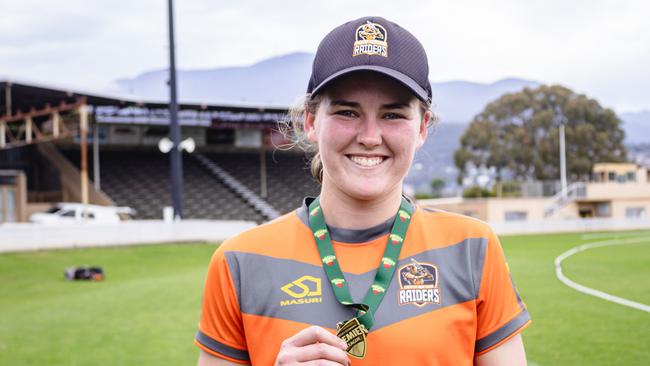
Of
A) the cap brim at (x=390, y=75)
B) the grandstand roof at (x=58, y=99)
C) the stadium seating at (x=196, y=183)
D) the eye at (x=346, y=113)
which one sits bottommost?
the stadium seating at (x=196, y=183)

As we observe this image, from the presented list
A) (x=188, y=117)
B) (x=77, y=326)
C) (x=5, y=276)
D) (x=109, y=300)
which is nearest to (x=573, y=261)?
(x=109, y=300)

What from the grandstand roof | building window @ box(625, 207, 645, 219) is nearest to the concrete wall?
building window @ box(625, 207, 645, 219)

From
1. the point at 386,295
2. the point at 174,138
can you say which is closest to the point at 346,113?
the point at 386,295

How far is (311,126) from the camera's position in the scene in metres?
2.61

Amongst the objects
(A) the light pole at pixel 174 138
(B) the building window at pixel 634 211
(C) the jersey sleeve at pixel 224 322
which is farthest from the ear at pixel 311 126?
(B) the building window at pixel 634 211

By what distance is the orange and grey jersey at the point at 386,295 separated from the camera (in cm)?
230

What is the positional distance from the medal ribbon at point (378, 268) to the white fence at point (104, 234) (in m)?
19.9

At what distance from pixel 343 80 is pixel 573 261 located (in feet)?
63.7

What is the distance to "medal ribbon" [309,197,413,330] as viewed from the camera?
7.41ft

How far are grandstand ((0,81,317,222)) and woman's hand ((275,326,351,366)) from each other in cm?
3211

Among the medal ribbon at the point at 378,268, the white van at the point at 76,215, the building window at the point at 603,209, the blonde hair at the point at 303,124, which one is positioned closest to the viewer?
the medal ribbon at the point at 378,268

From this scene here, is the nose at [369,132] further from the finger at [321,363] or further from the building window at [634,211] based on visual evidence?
the building window at [634,211]

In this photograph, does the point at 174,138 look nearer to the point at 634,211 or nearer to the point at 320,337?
the point at 320,337

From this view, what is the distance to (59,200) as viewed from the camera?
37312 mm
